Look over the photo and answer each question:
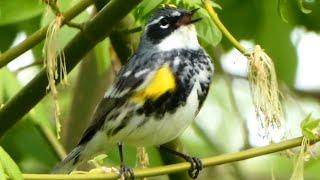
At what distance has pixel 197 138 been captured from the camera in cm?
445

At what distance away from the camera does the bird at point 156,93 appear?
313 cm

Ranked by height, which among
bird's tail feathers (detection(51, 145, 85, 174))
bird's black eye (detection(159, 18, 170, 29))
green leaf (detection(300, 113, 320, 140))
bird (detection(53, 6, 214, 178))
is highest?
green leaf (detection(300, 113, 320, 140))

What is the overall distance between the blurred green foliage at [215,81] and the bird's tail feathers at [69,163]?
0.49 ft

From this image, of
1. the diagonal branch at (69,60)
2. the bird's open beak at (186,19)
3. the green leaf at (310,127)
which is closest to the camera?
the green leaf at (310,127)

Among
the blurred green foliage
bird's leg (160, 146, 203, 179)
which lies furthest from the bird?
the blurred green foliage

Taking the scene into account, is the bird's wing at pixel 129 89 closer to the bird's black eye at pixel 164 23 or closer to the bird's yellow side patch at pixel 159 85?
the bird's yellow side patch at pixel 159 85

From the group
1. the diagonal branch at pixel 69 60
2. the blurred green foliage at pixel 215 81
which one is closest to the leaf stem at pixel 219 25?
the blurred green foliage at pixel 215 81

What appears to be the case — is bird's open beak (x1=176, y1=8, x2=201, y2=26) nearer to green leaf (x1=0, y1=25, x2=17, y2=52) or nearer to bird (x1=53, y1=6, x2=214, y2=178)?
bird (x1=53, y1=6, x2=214, y2=178)

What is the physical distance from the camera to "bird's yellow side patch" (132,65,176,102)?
311cm

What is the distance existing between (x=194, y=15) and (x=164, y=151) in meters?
0.54

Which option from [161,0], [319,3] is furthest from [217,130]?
[161,0]

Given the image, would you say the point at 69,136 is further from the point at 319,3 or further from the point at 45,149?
the point at 319,3

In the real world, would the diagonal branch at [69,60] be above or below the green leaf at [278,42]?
above

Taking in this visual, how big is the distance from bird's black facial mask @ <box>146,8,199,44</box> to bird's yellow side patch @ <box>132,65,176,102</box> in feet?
0.57
